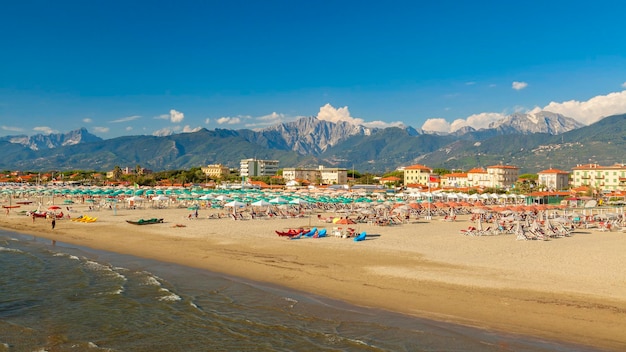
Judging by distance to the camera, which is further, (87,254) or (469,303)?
(87,254)

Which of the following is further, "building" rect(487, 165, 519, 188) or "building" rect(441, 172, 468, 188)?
"building" rect(441, 172, 468, 188)

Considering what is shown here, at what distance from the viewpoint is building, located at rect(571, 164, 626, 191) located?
108m

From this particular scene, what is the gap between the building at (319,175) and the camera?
15189 cm

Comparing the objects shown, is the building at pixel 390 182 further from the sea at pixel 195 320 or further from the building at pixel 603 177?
the sea at pixel 195 320

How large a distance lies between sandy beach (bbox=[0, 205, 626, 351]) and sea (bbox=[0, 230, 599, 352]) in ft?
3.21

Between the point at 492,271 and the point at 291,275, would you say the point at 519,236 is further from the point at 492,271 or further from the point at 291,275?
the point at 291,275

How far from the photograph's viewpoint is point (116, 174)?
479 feet

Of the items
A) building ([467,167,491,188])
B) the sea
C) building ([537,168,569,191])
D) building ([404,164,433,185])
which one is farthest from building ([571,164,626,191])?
the sea

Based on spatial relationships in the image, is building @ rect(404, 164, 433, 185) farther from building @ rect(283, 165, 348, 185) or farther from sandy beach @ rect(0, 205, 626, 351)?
sandy beach @ rect(0, 205, 626, 351)

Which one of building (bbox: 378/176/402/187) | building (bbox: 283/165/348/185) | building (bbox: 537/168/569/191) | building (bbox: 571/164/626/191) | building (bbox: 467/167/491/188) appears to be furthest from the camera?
building (bbox: 283/165/348/185)

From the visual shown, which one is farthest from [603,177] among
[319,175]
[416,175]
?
[319,175]

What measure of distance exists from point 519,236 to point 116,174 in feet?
454

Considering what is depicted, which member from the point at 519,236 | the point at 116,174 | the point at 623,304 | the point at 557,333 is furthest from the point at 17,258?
the point at 116,174

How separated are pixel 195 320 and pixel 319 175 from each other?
152 metres
